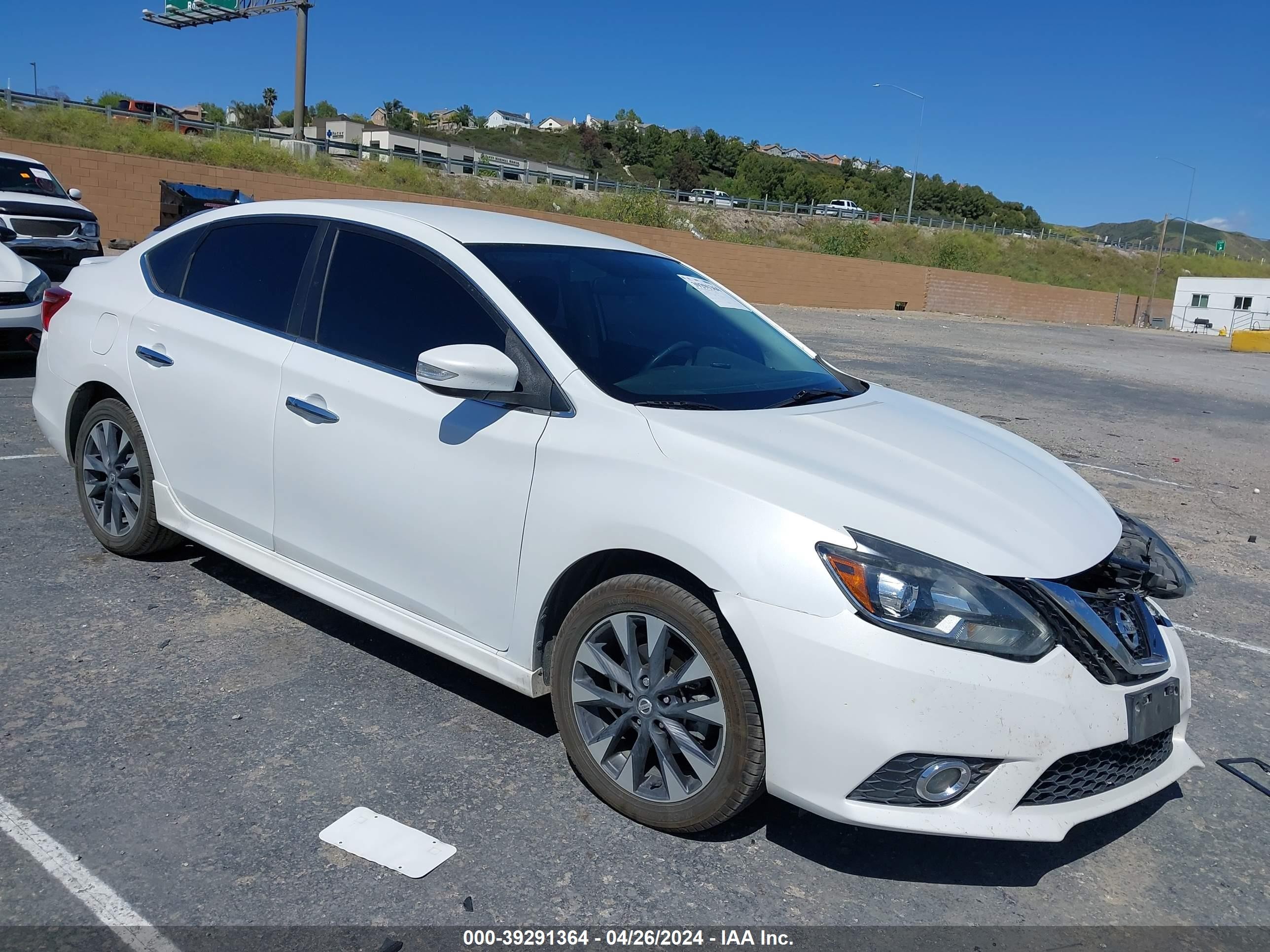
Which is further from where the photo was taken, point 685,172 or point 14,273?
point 685,172

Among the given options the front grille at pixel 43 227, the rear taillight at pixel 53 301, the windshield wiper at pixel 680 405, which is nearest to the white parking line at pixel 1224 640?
the windshield wiper at pixel 680 405

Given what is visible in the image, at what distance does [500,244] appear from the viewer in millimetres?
3762

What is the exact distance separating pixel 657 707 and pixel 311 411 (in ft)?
5.51

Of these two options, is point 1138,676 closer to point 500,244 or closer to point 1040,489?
point 1040,489

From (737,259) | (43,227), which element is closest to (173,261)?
(43,227)

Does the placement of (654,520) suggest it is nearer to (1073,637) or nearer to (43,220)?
(1073,637)

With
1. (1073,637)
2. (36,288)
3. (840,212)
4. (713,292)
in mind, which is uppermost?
(840,212)

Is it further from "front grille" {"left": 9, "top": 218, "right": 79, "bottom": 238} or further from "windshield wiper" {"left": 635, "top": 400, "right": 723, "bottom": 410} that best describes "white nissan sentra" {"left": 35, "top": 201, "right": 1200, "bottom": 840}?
"front grille" {"left": 9, "top": 218, "right": 79, "bottom": 238}

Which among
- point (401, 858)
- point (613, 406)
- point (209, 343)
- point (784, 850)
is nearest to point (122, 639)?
point (209, 343)

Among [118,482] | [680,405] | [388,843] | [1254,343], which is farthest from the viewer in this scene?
[1254,343]

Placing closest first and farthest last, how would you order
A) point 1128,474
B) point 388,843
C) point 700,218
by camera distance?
point 388,843, point 1128,474, point 700,218

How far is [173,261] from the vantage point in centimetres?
462

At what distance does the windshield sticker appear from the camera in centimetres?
436

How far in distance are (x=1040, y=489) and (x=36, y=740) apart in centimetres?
323
